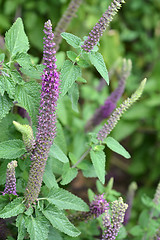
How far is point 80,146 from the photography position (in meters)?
2.29

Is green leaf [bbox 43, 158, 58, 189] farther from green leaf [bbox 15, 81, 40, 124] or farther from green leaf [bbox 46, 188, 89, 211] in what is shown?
green leaf [bbox 15, 81, 40, 124]

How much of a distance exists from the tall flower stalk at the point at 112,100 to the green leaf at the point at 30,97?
76 cm

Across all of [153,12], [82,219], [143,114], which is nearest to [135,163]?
[143,114]

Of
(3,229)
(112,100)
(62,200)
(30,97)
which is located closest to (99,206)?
(62,200)

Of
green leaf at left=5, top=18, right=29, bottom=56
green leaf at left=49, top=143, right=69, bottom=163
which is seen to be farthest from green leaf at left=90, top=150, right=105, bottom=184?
green leaf at left=5, top=18, right=29, bottom=56

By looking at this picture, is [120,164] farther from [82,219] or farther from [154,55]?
[82,219]

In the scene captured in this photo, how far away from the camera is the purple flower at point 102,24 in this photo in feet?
3.76

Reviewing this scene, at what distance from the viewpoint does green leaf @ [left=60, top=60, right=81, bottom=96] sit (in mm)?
1208

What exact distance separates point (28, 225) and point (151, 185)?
2.37m

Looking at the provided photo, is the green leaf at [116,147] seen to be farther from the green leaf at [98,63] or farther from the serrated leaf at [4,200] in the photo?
the serrated leaf at [4,200]

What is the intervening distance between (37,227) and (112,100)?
105cm

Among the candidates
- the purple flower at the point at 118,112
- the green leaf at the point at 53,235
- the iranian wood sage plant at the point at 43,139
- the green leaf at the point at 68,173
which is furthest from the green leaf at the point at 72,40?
the green leaf at the point at 53,235

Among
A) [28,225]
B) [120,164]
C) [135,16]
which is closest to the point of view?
[28,225]

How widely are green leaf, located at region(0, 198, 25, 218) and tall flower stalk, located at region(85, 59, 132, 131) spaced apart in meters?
0.99
